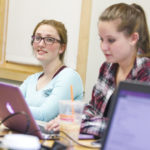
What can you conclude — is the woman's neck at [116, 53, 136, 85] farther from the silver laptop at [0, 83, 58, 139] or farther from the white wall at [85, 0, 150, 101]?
the white wall at [85, 0, 150, 101]

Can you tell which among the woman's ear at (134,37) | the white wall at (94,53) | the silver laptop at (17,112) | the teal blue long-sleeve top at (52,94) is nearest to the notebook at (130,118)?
the silver laptop at (17,112)

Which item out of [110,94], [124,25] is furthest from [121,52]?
[110,94]

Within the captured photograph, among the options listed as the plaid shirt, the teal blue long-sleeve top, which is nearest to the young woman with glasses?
the teal blue long-sleeve top

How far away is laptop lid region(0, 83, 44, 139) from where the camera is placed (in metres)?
1.14

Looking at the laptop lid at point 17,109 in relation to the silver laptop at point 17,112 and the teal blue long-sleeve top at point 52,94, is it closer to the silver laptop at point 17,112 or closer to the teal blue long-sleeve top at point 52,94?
the silver laptop at point 17,112

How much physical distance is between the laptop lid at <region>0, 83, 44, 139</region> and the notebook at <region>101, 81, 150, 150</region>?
15.1 inches

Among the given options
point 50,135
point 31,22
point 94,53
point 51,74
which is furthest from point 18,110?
point 31,22

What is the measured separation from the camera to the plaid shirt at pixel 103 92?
1.34 meters

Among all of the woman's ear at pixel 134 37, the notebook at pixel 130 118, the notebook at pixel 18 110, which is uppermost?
the woman's ear at pixel 134 37

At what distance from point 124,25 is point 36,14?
159 centimetres

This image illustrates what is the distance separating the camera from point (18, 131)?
50.1 inches

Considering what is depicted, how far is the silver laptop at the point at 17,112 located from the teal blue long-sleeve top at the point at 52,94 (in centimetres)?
49

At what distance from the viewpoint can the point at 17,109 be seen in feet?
3.88

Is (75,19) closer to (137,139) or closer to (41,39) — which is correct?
(41,39)
